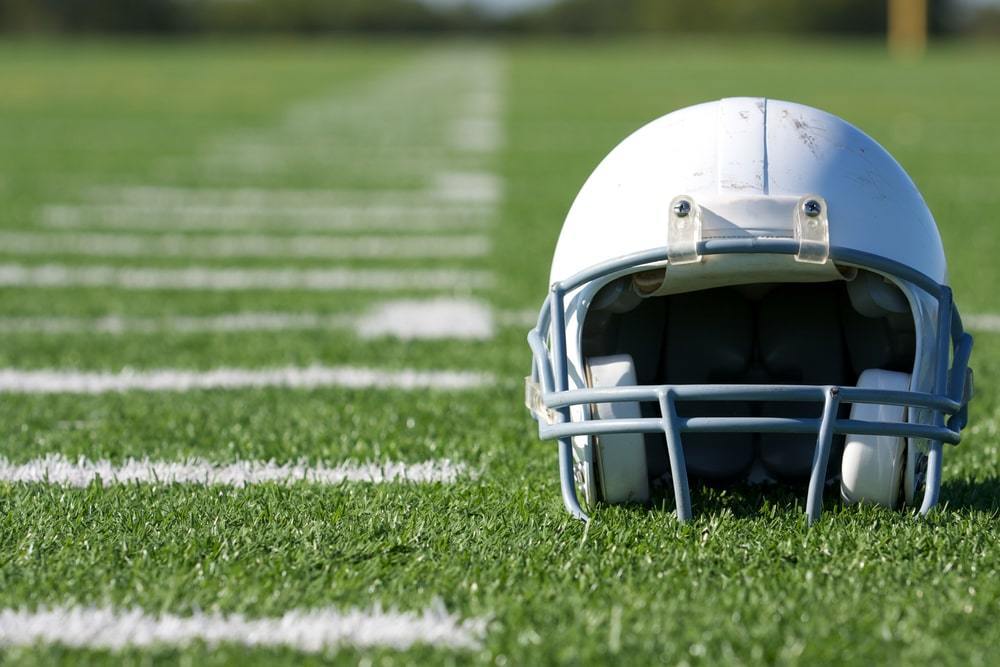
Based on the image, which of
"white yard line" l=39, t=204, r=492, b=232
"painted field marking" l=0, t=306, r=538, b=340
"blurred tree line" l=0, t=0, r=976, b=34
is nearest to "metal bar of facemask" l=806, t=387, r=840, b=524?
"painted field marking" l=0, t=306, r=538, b=340

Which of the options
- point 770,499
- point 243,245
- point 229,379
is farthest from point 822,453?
point 243,245

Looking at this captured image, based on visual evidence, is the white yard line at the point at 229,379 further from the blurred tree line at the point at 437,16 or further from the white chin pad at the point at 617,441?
the blurred tree line at the point at 437,16

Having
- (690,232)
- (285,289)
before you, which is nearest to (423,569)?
(690,232)

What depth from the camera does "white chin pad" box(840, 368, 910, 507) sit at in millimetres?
1825

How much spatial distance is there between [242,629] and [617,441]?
0.62 metres

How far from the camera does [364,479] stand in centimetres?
212

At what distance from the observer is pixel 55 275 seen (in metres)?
4.24

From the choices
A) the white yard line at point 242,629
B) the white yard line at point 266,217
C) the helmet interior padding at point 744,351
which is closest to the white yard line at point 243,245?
the white yard line at point 266,217

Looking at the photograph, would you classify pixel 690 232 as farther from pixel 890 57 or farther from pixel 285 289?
pixel 890 57

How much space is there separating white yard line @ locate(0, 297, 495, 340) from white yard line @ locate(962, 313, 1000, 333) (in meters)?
1.29

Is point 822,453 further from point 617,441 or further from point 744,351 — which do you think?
point 744,351

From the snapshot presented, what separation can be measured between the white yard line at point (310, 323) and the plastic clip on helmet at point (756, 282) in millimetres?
1428

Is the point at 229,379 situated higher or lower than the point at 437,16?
lower

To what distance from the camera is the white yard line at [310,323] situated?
3.43m
